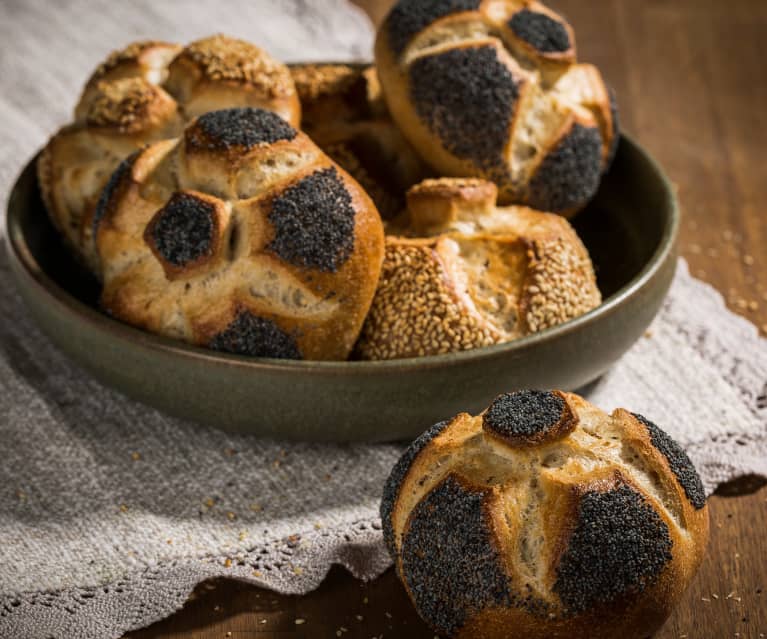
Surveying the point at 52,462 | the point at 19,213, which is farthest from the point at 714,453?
the point at 19,213

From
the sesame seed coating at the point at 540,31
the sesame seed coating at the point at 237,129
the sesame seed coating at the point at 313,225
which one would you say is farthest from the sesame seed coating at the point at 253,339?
the sesame seed coating at the point at 540,31

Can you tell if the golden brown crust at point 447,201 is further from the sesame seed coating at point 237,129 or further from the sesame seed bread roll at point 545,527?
the sesame seed bread roll at point 545,527

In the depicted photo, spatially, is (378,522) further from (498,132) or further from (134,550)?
(498,132)

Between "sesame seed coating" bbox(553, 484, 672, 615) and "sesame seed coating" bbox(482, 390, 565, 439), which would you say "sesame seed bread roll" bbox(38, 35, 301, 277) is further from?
"sesame seed coating" bbox(553, 484, 672, 615)

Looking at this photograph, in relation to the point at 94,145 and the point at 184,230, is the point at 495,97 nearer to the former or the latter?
the point at 184,230

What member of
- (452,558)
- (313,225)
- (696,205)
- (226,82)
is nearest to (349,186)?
(313,225)

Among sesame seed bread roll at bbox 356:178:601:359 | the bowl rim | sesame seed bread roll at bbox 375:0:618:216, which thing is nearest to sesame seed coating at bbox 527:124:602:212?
sesame seed bread roll at bbox 375:0:618:216
